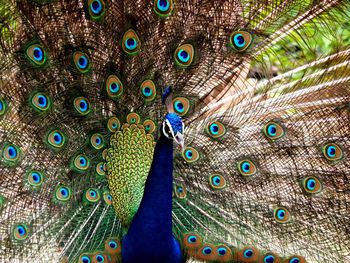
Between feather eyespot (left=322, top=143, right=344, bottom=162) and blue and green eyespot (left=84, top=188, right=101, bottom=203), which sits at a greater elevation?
feather eyespot (left=322, top=143, right=344, bottom=162)

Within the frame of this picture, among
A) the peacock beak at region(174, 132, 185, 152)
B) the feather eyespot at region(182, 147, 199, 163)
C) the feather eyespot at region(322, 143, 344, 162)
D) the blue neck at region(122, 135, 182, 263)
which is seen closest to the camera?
the peacock beak at region(174, 132, 185, 152)

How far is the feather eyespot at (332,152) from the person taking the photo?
→ 238 centimetres

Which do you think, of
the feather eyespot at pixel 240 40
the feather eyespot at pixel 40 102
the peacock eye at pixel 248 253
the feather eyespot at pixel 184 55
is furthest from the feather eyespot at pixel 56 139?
the peacock eye at pixel 248 253

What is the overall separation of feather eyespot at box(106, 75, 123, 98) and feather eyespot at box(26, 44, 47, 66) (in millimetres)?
297

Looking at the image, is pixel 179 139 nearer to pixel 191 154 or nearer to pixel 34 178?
pixel 191 154

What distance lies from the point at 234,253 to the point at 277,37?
1.01 meters

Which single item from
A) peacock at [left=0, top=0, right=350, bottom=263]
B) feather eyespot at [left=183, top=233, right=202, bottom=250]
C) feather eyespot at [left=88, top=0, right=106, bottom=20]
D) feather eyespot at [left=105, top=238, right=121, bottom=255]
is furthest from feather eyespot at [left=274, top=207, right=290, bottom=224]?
feather eyespot at [left=88, top=0, right=106, bottom=20]

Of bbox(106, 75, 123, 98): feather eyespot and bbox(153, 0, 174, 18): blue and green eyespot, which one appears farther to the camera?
bbox(106, 75, 123, 98): feather eyespot

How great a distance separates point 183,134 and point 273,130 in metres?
0.45

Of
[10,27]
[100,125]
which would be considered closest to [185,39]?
[100,125]

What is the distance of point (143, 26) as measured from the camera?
2256 mm

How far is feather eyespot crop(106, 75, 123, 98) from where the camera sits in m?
2.36

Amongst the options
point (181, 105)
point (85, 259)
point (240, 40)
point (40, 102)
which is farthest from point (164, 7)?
point (85, 259)

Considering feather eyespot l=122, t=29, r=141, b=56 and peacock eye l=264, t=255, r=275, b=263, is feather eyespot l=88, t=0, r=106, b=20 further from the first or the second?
peacock eye l=264, t=255, r=275, b=263
